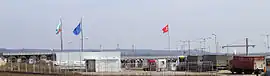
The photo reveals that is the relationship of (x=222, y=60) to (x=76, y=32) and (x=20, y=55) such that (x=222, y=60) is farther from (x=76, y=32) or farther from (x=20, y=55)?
(x=20, y=55)

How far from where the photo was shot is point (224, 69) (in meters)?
69.3

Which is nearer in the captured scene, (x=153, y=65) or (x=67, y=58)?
(x=153, y=65)

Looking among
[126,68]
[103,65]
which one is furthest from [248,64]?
[126,68]

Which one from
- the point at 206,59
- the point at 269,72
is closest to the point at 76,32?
the point at 206,59

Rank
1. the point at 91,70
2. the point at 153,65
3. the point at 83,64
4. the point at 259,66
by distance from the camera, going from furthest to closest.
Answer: the point at 153,65
the point at 83,64
the point at 91,70
the point at 259,66

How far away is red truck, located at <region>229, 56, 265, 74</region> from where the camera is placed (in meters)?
54.0

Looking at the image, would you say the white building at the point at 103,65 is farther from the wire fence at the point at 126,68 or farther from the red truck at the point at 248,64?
the red truck at the point at 248,64

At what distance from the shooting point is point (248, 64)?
5519 cm

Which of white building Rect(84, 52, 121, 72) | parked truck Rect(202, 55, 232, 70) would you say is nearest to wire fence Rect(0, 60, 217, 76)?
white building Rect(84, 52, 121, 72)

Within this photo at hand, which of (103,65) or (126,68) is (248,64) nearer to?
(103,65)

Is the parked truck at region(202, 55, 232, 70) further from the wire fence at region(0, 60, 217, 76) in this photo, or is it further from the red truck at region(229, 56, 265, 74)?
the red truck at region(229, 56, 265, 74)

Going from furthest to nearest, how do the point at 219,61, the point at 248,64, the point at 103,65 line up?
the point at 219,61, the point at 103,65, the point at 248,64

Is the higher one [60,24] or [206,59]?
[60,24]

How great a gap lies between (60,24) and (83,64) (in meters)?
11.7
